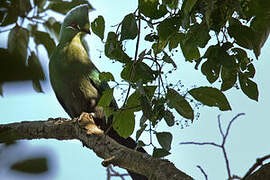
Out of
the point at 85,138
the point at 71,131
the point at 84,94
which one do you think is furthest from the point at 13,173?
the point at 84,94

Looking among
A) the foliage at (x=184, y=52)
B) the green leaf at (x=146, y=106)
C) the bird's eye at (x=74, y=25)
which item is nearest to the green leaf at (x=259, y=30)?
the foliage at (x=184, y=52)

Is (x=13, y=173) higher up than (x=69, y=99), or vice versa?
(x=13, y=173)

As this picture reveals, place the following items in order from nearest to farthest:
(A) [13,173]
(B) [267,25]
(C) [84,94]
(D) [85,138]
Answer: (A) [13,173] → (B) [267,25] → (D) [85,138] → (C) [84,94]

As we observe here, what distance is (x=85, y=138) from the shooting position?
2318 mm

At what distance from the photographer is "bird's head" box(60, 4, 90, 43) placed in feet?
10.2

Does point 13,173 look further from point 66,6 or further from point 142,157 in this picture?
point 142,157

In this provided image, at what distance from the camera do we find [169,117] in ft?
5.99

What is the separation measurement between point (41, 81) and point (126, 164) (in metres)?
1.57

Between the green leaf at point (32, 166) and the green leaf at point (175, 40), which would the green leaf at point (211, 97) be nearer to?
the green leaf at point (175, 40)

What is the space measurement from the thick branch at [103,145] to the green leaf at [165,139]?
67 millimetres

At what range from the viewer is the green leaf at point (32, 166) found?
339 mm

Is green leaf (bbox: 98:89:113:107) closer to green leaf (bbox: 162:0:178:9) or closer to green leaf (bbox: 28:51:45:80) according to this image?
green leaf (bbox: 162:0:178:9)

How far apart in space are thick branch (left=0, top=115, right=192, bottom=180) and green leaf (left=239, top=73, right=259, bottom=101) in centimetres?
49

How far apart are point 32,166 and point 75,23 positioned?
2.92 metres
